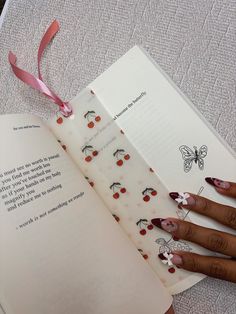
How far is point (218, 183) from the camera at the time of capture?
587mm

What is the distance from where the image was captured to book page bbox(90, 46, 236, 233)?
1.97 feet

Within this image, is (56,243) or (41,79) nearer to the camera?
(56,243)

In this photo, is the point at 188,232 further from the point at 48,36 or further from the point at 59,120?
the point at 48,36

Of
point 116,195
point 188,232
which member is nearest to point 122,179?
point 116,195

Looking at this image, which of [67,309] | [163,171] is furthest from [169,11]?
[67,309]

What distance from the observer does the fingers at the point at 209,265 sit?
0.56 metres

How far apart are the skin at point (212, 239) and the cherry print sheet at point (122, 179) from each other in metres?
0.02

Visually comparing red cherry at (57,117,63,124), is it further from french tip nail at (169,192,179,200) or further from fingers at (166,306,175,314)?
fingers at (166,306,175,314)

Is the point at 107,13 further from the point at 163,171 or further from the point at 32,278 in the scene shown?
the point at 32,278

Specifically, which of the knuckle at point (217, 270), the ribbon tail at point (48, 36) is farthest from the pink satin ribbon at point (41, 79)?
the knuckle at point (217, 270)

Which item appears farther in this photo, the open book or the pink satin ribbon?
the pink satin ribbon

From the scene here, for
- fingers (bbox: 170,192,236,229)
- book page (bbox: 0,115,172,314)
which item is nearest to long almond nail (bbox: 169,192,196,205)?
fingers (bbox: 170,192,236,229)

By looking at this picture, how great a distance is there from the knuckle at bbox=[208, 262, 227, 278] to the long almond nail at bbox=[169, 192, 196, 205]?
0.33 ft

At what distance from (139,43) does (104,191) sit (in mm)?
268
